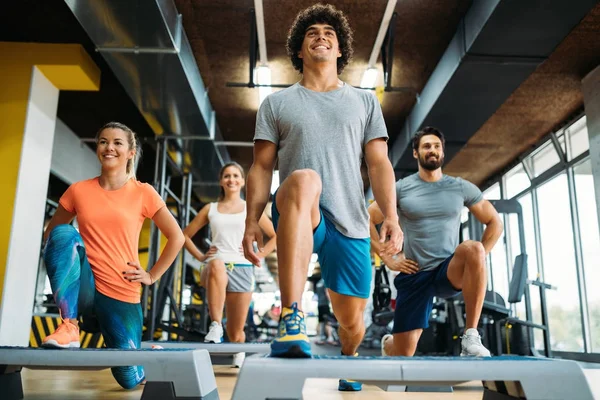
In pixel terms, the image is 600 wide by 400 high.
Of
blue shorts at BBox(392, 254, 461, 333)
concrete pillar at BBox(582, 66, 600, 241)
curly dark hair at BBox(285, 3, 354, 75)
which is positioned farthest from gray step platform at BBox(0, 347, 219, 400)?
concrete pillar at BBox(582, 66, 600, 241)

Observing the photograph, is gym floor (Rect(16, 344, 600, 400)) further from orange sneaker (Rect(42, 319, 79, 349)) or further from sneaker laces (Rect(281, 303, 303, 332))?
sneaker laces (Rect(281, 303, 303, 332))

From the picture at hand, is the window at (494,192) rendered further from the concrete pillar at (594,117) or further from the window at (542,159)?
the concrete pillar at (594,117)

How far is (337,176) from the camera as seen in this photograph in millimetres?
2041

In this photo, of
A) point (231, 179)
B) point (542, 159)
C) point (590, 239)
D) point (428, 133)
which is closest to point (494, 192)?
point (542, 159)

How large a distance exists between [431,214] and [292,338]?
1.93 metres

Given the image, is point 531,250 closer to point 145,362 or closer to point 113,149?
point 113,149

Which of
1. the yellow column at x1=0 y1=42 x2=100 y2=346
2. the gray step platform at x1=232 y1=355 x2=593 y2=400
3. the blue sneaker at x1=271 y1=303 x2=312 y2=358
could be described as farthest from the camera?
the yellow column at x1=0 y1=42 x2=100 y2=346

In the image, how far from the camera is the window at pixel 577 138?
Answer: 7.39 m

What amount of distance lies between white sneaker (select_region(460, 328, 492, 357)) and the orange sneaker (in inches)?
66.4

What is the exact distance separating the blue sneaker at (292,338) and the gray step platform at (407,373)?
56 millimetres

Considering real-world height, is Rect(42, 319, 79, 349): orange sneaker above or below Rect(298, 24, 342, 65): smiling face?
below

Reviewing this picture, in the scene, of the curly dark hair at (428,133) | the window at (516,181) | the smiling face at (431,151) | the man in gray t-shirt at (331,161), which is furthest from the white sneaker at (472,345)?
the window at (516,181)

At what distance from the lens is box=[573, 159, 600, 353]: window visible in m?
7.14

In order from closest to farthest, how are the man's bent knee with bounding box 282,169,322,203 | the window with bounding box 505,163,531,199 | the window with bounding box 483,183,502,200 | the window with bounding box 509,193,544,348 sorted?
1. the man's bent knee with bounding box 282,169,322,203
2. the window with bounding box 509,193,544,348
3. the window with bounding box 505,163,531,199
4. the window with bounding box 483,183,502,200
